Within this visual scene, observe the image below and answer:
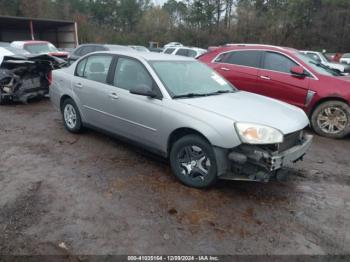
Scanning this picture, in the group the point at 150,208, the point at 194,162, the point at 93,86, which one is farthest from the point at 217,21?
the point at 150,208

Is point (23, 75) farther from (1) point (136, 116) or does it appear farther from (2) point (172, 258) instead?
(2) point (172, 258)

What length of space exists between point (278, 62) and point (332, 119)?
161 centimetres

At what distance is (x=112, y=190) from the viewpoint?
3.87 meters

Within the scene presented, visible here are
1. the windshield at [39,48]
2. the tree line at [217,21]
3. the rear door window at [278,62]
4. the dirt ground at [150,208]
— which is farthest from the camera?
the tree line at [217,21]

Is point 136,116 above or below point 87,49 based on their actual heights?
below

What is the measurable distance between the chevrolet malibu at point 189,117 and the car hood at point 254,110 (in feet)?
0.04

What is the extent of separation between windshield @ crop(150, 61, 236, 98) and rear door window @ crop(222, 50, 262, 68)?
2.43 metres

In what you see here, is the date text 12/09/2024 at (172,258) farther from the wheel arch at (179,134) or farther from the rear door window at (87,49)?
the rear door window at (87,49)

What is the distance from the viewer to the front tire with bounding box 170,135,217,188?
12.2 ft

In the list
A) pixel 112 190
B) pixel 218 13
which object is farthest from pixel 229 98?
pixel 218 13

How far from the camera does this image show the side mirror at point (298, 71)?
6.37m

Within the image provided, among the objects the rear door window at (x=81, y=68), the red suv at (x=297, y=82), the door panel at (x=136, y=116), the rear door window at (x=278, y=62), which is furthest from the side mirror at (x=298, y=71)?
the rear door window at (x=81, y=68)

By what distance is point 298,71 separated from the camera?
6.36 metres

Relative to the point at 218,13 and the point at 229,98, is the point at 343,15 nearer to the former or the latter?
the point at 218,13
